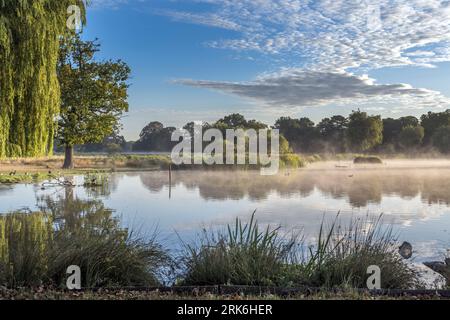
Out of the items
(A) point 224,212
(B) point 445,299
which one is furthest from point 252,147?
(B) point 445,299

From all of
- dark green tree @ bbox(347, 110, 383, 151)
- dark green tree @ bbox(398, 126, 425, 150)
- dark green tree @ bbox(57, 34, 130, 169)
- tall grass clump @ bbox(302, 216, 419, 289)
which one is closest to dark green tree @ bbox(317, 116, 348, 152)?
dark green tree @ bbox(347, 110, 383, 151)

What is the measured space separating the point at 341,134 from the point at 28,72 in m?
55.9

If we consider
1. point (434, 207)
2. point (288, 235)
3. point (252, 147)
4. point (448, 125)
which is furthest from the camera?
point (448, 125)

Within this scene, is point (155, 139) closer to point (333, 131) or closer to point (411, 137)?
point (333, 131)

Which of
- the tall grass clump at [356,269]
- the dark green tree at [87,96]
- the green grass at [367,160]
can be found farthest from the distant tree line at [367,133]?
the tall grass clump at [356,269]

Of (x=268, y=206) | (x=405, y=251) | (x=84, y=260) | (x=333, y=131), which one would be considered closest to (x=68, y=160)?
(x=268, y=206)

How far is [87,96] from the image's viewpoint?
3150cm

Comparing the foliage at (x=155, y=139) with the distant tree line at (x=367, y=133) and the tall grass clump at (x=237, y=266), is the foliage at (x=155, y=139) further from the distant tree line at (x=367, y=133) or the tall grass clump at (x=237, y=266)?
the tall grass clump at (x=237, y=266)

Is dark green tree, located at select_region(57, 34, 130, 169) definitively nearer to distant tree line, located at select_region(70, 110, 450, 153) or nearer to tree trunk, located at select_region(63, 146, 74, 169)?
tree trunk, located at select_region(63, 146, 74, 169)

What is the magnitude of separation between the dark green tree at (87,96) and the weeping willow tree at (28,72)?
20019 millimetres

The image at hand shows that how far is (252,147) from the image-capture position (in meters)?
45.2

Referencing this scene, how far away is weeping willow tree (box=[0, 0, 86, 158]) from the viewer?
10031 millimetres

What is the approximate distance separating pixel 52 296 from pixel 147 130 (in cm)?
5616
